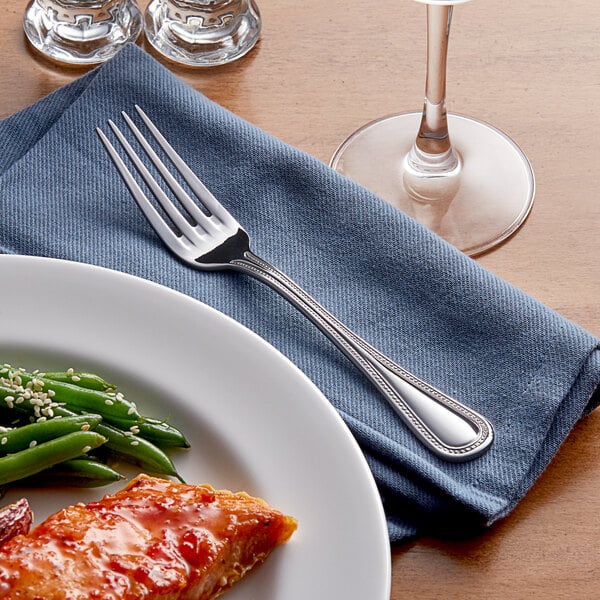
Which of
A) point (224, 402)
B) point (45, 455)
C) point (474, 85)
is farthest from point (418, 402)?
point (474, 85)

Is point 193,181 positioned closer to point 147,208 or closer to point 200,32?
point 147,208

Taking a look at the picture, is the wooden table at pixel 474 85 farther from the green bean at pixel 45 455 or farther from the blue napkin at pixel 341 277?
the green bean at pixel 45 455

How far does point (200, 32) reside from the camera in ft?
6.73

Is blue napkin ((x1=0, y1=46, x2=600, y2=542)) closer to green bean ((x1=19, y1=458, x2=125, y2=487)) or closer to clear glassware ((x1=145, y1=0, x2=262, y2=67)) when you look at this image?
clear glassware ((x1=145, y1=0, x2=262, y2=67))

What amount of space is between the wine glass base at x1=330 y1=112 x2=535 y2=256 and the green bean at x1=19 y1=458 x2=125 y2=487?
2.41 feet

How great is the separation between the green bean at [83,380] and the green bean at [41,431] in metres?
0.07

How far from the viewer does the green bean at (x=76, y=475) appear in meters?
1.32

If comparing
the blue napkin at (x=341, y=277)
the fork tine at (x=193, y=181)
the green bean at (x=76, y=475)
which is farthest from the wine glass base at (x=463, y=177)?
the green bean at (x=76, y=475)

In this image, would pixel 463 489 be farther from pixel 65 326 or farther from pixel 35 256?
pixel 35 256

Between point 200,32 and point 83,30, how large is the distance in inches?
9.1

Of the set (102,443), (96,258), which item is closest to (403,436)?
(102,443)

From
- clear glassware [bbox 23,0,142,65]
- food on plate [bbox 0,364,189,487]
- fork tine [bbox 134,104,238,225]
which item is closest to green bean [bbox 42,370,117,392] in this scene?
food on plate [bbox 0,364,189,487]

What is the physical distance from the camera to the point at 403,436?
4.69 ft

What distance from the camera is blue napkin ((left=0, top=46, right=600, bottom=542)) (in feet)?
4.59
